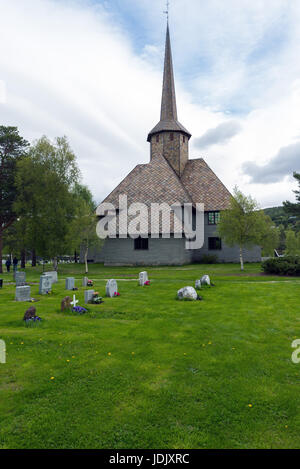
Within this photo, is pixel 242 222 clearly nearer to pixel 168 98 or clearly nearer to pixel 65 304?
pixel 65 304

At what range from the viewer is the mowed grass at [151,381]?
420cm

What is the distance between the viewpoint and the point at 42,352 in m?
7.25

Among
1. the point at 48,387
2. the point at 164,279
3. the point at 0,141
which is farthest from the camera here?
the point at 0,141

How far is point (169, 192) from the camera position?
34.9m

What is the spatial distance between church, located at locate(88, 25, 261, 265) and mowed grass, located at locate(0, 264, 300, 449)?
2224 cm

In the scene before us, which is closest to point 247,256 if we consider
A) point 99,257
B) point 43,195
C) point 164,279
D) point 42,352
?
point 164,279

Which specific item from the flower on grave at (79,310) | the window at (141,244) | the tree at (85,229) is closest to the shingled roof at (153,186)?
the window at (141,244)

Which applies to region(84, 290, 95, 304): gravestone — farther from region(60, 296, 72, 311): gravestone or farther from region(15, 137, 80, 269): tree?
region(15, 137, 80, 269): tree

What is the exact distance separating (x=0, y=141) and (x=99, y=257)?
20336mm

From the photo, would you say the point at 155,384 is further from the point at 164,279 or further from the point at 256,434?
the point at 164,279

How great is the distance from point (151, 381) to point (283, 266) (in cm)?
2097

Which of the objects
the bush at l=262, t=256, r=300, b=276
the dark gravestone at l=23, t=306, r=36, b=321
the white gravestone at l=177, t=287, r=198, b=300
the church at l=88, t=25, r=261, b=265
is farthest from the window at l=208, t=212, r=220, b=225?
the dark gravestone at l=23, t=306, r=36, b=321

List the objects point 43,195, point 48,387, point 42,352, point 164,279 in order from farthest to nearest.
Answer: point 43,195 < point 164,279 < point 42,352 < point 48,387

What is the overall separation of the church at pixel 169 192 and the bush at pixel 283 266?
1105 centimetres
